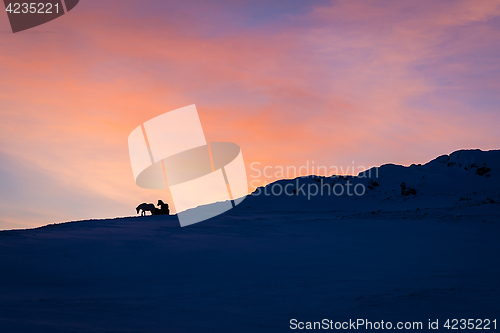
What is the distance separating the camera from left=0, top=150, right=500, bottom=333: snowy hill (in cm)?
592

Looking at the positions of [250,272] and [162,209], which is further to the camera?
[162,209]

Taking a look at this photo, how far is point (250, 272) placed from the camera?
9773 mm

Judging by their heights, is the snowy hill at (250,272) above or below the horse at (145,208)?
below

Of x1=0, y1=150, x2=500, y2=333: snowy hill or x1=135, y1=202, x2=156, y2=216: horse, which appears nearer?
x1=0, y1=150, x2=500, y2=333: snowy hill

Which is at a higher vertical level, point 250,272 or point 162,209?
point 162,209

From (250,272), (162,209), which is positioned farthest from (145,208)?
(250,272)

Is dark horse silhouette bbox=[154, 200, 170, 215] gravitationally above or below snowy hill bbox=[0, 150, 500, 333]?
above

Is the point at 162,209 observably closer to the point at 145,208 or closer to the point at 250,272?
the point at 145,208

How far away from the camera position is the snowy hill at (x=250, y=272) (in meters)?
5.92

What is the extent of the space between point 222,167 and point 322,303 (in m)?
7.35

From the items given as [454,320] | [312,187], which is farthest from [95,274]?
[312,187]

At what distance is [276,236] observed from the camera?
13.7 m

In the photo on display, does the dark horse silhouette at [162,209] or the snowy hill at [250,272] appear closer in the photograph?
the snowy hill at [250,272]

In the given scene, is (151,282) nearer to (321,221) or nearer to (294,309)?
(294,309)
